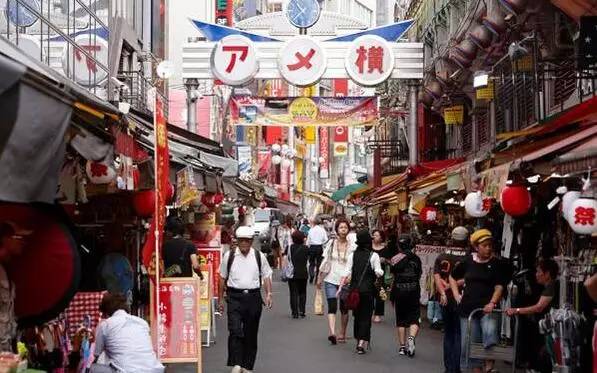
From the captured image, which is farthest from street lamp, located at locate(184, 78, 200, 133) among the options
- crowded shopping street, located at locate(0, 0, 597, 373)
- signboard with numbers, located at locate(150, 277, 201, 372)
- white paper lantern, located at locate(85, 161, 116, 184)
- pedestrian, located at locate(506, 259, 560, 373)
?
white paper lantern, located at locate(85, 161, 116, 184)

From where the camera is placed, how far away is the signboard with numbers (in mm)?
10734

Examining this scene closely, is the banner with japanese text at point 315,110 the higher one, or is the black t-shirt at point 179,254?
the banner with japanese text at point 315,110

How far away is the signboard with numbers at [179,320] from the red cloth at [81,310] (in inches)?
44.6

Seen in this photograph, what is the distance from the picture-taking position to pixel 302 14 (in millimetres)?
24875

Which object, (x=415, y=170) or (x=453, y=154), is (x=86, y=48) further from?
(x=453, y=154)

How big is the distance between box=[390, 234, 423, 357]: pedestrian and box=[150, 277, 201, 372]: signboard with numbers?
13.8 ft

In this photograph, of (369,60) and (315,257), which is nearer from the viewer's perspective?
(369,60)

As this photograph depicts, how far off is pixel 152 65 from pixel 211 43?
2.69 meters

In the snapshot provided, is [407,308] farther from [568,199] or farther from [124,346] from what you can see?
[124,346]

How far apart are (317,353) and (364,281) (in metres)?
1.26

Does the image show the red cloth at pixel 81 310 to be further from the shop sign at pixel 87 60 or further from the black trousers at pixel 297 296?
the black trousers at pixel 297 296

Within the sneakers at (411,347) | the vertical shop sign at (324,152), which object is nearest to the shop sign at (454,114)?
the sneakers at (411,347)

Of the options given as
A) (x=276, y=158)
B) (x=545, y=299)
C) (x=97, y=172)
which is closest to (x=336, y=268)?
(x=545, y=299)

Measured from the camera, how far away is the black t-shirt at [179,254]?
1321cm
